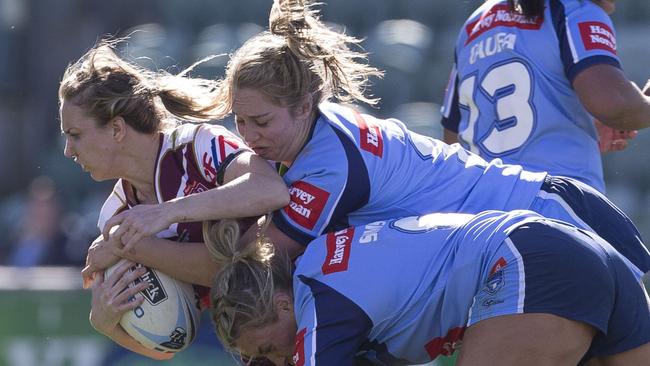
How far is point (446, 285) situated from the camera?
3088 millimetres

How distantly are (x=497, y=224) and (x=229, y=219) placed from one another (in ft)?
2.43

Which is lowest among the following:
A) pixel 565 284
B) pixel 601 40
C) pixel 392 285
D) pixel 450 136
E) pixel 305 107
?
pixel 450 136

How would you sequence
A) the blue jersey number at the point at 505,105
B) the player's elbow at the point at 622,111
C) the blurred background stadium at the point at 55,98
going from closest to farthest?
the player's elbow at the point at 622,111
the blue jersey number at the point at 505,105
the blurred background stadium at the point at 55,98

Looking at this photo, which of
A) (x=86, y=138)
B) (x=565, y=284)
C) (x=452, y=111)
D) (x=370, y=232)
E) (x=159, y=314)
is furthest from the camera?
(x=452, y=111)

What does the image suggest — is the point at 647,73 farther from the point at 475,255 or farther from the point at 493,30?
the point at 475,255

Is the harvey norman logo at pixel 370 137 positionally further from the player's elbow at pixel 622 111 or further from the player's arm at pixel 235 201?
the player's elbow at pixel 622 111

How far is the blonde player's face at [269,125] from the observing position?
3359 millimetres

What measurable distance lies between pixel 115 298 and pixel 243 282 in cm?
42

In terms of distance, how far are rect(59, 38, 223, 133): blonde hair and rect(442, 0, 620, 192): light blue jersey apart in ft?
3.07

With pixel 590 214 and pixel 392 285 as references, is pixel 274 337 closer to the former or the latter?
pixel 392 285

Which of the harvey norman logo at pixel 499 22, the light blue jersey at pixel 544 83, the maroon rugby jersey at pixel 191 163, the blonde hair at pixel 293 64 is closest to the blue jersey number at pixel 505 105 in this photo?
the light blue jersey at pixel 544 83

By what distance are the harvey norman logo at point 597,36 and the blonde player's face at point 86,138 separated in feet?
4.85

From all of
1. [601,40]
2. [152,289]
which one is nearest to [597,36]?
[601,40]

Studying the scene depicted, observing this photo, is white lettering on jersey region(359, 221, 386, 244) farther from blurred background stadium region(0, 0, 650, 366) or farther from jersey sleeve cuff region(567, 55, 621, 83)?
blurred background stadium region(0, 0, 650, 366)
